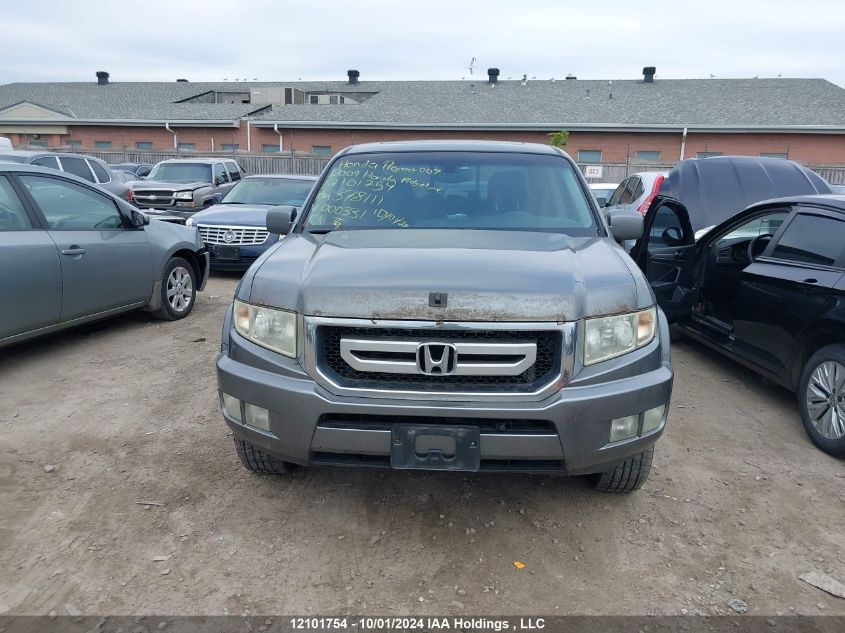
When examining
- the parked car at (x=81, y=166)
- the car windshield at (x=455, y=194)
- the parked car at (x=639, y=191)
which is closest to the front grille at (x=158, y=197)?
the parked car at (x=81, y=166)

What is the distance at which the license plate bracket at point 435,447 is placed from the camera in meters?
2.65

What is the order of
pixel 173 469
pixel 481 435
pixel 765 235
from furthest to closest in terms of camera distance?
1. pixel 765 235
2. pixel 173 469
3. pixel 481 435

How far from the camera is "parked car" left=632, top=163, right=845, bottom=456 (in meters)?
4.09

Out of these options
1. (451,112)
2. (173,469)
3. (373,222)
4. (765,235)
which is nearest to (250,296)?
(373,222)

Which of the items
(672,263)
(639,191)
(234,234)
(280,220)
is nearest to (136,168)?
(234,234)

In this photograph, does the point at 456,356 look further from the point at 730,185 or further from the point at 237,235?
the point at 237,235

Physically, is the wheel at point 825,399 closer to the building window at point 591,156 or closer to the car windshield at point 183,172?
the car windshield at point 183,172

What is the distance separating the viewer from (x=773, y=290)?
15.4ft

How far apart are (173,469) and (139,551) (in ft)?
2.75

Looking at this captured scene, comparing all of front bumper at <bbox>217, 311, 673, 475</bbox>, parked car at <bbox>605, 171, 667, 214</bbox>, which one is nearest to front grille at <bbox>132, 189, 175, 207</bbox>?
parked car at <bbox>605, 171, 667, 214</bbox>

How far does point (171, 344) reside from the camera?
20.3 ft

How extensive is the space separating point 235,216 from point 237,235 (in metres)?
0.38

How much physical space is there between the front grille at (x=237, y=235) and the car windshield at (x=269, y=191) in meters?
1.24

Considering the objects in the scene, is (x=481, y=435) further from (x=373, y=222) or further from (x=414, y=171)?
(x=414, y=171)
